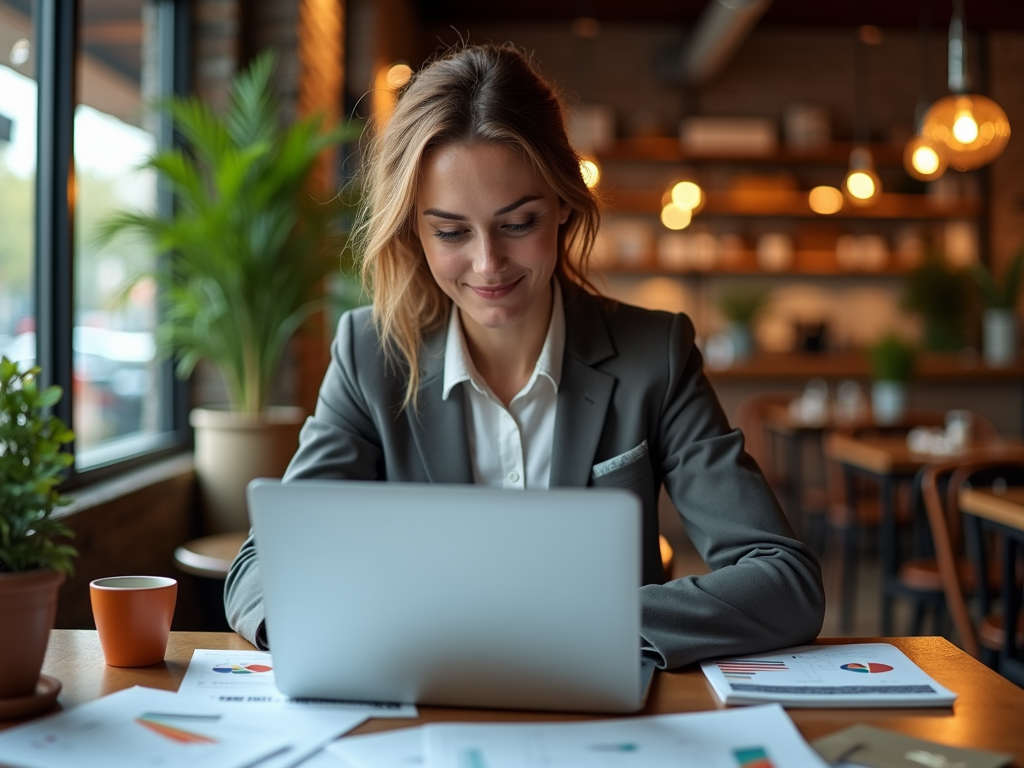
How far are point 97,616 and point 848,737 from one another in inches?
31.4

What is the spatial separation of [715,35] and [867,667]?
7.00 m

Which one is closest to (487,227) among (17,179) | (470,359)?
(470,359)

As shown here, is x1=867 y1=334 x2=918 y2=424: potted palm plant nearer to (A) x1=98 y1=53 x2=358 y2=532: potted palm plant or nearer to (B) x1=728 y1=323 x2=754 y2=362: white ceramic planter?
(B) x1=728 y1=323 x2=754 y2=362: white ceramic planter

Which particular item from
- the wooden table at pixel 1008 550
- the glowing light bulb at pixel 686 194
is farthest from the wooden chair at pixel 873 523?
the glowing light bulb at pixel 686 194

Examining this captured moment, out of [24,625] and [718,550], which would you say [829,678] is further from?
[24,625]

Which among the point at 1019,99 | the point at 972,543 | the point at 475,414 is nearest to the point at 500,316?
the point at 475,414

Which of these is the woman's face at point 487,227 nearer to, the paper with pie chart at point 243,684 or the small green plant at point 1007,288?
the paper with pie chart at point 243,684

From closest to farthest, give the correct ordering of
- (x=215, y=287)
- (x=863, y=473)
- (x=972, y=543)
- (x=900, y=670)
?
(x=900, y=670)
(x=972, y=543)
(x=215, y=287)
(x=863, y=473)

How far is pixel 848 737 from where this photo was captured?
97 cm

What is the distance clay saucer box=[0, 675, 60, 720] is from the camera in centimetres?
100

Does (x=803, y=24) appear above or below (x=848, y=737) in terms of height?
above

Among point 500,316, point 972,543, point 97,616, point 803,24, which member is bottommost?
point 972,543

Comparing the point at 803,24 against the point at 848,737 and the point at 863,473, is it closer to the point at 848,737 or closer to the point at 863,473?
the point at 863,473

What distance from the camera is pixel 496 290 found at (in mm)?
1503
